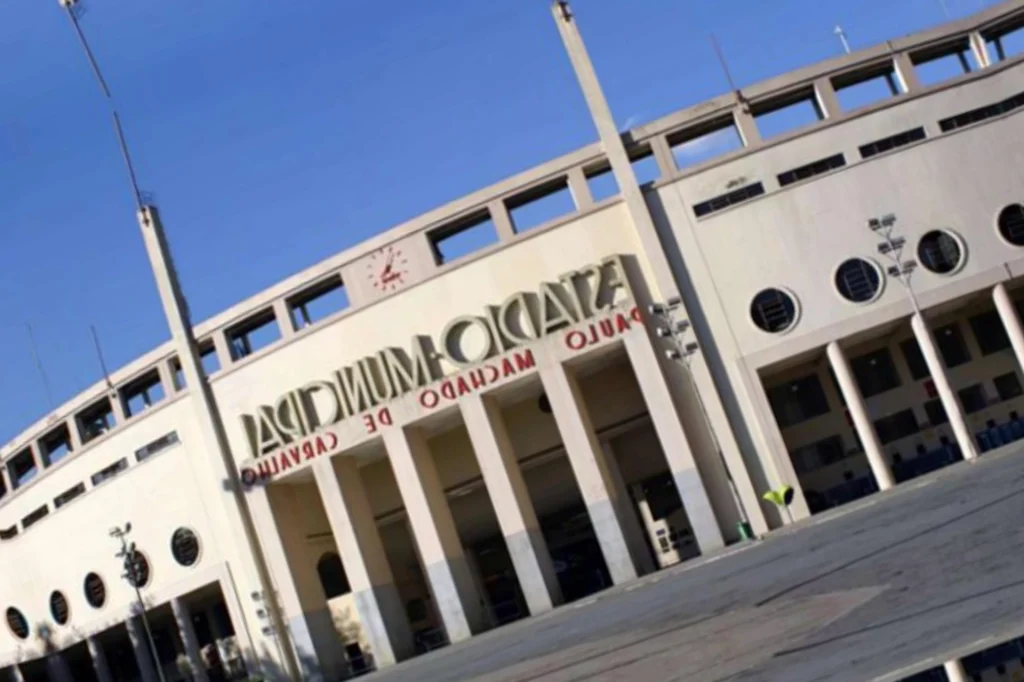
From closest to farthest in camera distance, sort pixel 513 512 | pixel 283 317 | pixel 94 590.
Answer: pixel 513 512 → pixel 283 317 → pixel 94 590

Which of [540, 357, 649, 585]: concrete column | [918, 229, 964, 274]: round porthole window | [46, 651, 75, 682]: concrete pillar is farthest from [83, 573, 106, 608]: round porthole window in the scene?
[918, 229, 964, 274]: round porthole window

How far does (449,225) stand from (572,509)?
13833mm

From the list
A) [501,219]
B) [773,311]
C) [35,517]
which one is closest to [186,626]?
[35,517]

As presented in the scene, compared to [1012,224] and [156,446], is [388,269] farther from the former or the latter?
[1012,224]

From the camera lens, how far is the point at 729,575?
26094 mm

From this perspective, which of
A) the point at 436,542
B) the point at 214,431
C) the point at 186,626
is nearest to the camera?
the point at 436,542

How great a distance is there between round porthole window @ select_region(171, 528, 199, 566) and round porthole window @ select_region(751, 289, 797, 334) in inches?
1023

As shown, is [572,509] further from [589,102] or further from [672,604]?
[672,604]

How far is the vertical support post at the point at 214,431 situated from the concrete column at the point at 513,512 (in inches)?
443

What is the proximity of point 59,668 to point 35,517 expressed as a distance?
7728 mm

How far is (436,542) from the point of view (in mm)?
45375

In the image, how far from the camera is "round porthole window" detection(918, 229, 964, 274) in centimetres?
4366

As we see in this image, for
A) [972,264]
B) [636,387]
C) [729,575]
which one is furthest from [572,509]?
[729,575]

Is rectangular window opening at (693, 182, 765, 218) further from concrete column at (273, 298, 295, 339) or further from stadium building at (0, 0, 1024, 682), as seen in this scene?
concrete column at (273, 298, 295, 339)
